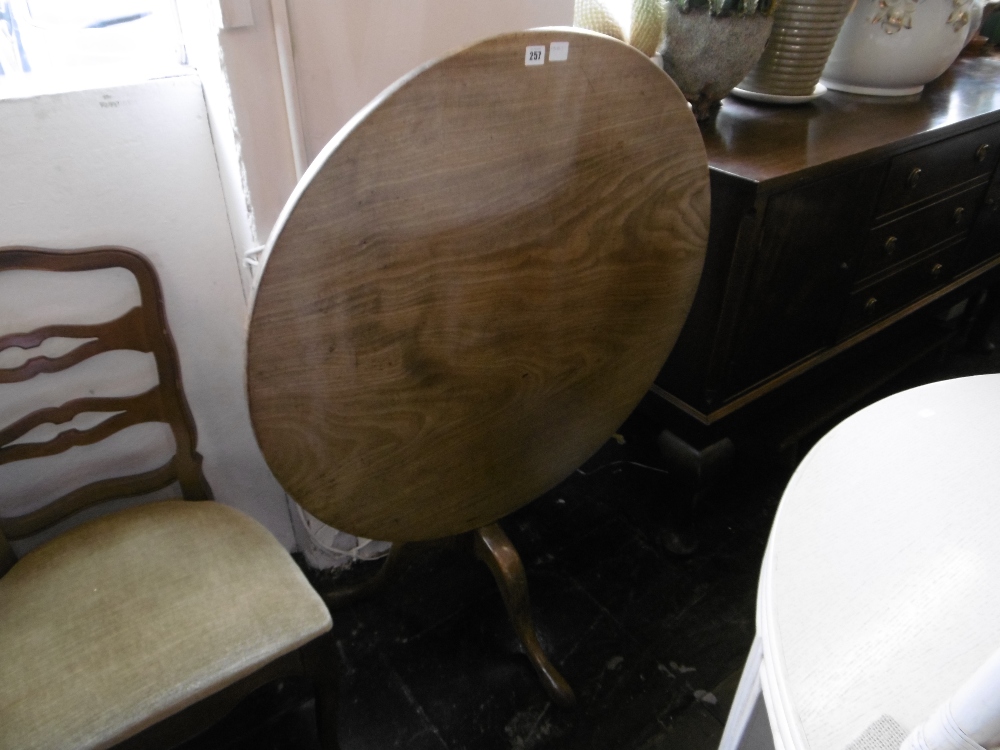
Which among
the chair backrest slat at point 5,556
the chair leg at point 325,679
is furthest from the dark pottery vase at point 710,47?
the chair backrest slat at point 5,556

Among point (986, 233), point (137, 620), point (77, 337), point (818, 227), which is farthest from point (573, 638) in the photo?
point (986, 233)

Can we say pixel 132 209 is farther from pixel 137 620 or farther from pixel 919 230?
pixel 919 230

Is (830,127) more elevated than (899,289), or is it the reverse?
(830,127)

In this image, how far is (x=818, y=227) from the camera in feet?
4.23

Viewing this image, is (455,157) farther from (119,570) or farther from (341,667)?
(341,667)

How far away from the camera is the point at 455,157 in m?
0.73

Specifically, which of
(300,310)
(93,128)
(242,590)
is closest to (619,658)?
(242,590)

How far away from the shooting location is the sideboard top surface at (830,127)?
1183 millimetres

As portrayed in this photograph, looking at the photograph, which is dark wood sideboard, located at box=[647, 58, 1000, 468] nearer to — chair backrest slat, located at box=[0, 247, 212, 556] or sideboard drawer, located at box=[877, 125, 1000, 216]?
sideboard drawer, located at box=[877, 125, 1000, 216]

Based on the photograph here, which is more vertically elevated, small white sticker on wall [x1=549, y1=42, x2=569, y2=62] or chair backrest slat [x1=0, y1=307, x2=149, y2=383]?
small white sticker on wall [x1=549, y1=42, x2=569, y2=62]

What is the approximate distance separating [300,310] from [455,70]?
A: 0.96 feet

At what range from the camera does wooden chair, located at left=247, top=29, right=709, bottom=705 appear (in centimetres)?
70

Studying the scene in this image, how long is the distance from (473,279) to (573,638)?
3.03 feet

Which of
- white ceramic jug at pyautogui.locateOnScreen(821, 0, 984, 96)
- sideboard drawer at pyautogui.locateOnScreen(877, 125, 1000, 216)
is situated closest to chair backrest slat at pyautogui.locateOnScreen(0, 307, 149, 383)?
sideboard drawer at pyautogui.locateOnScreen(877, 125, 1000, 216)
